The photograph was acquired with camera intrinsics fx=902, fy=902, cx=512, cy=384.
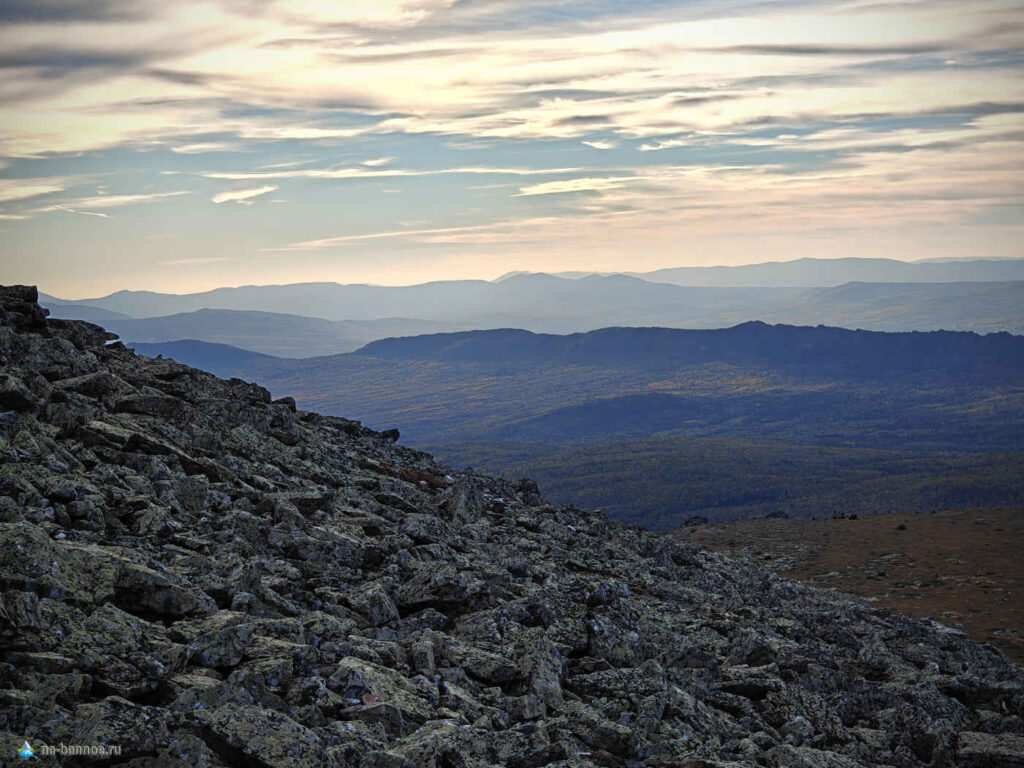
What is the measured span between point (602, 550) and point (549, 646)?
1506 cm

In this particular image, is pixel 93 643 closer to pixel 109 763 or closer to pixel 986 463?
pixel 109 763

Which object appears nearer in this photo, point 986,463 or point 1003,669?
point 1003,669

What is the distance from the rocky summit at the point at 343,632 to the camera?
35.7 feet

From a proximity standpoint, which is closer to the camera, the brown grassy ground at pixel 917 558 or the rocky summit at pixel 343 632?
the rocky summit at pixel 343 632

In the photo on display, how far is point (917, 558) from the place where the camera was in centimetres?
5125

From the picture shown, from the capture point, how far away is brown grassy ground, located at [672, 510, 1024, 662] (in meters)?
40.9

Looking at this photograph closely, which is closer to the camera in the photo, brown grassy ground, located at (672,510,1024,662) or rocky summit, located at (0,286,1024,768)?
rocky summit, located at (0,286,1024,768)

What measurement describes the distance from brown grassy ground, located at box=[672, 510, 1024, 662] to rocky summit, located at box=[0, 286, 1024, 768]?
1045 centimetres

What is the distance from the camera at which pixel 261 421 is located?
30.5 m

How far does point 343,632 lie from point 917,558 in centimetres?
4514

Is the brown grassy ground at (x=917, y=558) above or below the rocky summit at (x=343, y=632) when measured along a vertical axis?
below

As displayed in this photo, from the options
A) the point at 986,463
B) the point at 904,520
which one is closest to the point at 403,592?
the point at 904,520

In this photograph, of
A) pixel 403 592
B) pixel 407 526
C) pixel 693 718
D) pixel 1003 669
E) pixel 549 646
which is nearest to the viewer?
pixel 693 718

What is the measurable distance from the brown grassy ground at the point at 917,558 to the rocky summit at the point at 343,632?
10.4 meters
